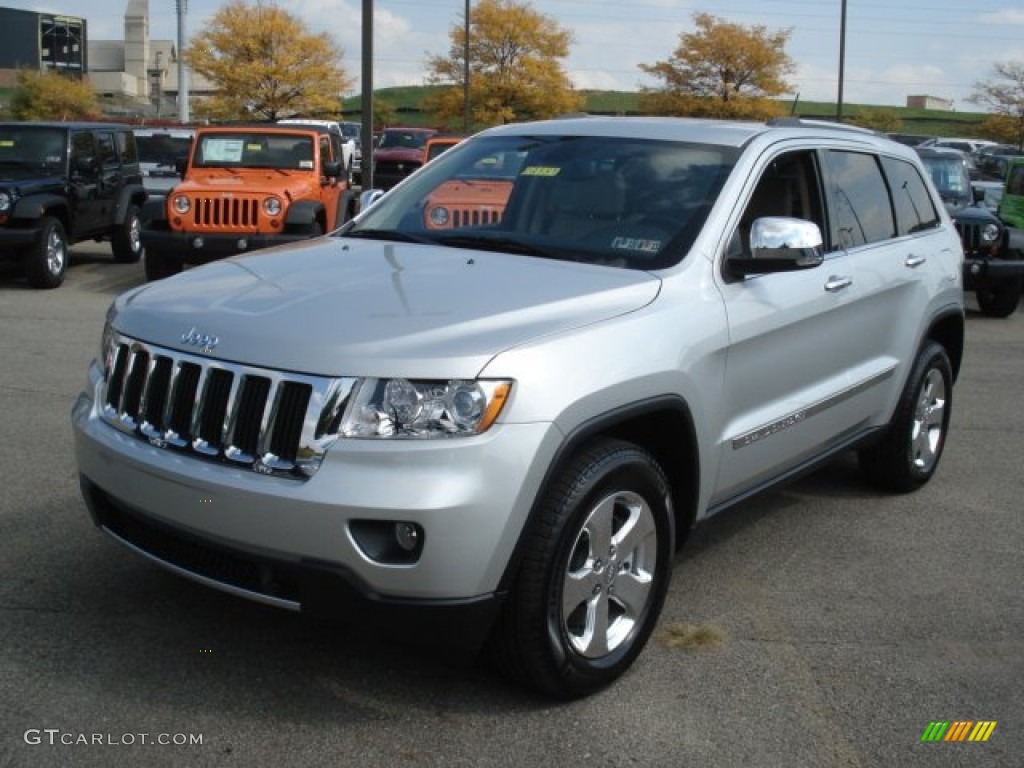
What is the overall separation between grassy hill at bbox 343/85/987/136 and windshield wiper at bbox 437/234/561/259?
68.2 meters

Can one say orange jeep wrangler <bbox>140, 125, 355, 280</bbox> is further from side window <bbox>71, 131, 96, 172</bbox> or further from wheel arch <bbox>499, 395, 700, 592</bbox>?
wheel arch <bbox>499, 395, 700, 592</bbox>

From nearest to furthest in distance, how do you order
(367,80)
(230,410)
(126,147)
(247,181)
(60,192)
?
1. (230,410)
2. (247,181)
3. (60,192)
4. (126,147)
5. (367,80)

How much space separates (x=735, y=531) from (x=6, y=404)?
4608 millimetres

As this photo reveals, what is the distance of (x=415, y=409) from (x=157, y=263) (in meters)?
10.7

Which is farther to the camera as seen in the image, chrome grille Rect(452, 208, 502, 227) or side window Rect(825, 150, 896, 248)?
side window Rect(825, 150, 896, 248)

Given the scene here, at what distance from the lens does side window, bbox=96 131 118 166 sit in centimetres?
1452

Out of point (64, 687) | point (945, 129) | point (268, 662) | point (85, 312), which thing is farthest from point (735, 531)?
point (945, 129)

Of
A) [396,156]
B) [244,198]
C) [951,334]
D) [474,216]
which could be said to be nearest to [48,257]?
[244,198]

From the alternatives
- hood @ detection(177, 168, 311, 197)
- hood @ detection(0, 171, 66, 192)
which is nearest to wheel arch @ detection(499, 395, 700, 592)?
hood @ detection(177, 168, 311, 197)

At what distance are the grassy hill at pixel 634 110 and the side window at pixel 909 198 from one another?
66558 mm

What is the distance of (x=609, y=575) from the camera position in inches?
141

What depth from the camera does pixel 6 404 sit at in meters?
7.20

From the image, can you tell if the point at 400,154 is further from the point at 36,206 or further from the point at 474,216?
the point at 474,216

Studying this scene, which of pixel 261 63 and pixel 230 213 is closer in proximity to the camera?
pixel 230 213
